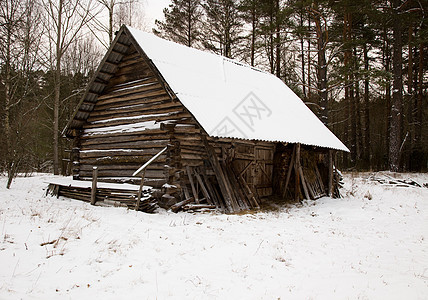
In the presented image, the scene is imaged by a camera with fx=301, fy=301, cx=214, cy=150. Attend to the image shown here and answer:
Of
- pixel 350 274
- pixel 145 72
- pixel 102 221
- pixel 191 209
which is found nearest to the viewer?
pixel 350 274

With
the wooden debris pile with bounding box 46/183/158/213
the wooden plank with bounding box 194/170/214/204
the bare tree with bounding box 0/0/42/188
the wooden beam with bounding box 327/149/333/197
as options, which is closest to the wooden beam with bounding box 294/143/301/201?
the wooden beam with bounding box 327/149/333/197

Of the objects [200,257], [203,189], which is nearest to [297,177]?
[203,189]

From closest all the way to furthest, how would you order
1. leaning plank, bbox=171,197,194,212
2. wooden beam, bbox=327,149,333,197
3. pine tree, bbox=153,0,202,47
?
leaning plank, bbox=171,197,194,212 < wooden beam, bbox=327,149,333,197 < pine tree, bbox=153,0,202,47

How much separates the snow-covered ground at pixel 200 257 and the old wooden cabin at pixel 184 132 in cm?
150

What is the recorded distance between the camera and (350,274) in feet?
16.0

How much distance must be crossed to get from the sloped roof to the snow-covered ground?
302 centimetres

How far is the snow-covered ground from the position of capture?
3.92 meters

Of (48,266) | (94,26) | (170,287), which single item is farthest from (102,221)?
(94,26)

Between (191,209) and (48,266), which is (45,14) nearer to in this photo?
(191,209)

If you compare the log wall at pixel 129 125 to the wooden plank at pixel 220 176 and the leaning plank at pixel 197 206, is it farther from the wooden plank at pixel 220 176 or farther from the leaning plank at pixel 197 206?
the wooden plank at pixel 220 176

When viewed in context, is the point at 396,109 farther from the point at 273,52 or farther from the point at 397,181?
the point at 273,52

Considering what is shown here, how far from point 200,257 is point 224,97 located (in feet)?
22.9

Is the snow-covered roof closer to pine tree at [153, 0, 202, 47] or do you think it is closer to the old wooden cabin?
the old wooden cabin

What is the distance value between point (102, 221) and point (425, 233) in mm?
8076
